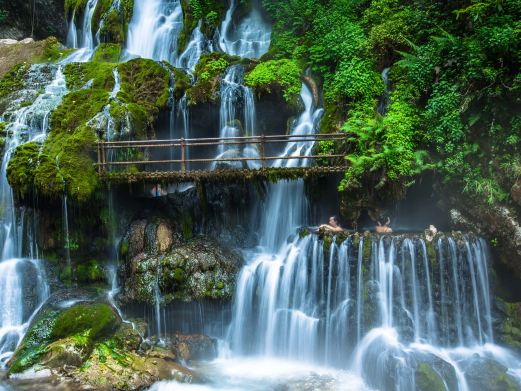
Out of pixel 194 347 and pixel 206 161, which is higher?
pixel 206 161

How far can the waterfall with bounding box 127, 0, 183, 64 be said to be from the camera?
16.8 metres

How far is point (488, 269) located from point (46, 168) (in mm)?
10453

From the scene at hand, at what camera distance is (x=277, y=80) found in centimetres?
1254

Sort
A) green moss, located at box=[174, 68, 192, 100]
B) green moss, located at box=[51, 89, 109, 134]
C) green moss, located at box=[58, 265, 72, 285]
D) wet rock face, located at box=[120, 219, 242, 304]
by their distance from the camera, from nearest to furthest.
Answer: wet rock face, located at box=[120, 219, 242, 304], green moss, located at box=[58, 265, 72, 285], green moss, located at box=[51, 89, 109, 134], green moss, located at box=[174, 68, 192, 100]

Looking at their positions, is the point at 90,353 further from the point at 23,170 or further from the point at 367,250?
the point at 367,250

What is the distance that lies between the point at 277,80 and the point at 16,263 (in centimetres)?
870

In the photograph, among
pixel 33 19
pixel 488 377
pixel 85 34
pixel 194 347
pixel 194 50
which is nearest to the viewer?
pixel 488 377

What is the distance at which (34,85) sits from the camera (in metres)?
14.1

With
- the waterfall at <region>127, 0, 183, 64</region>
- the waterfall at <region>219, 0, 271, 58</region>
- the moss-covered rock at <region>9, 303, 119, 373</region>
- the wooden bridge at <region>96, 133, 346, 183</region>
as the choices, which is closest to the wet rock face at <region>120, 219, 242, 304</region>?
the moss-covered rock at <region>9, 303, 119, 373</region>

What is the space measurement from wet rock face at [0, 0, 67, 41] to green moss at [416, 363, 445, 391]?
22592mm

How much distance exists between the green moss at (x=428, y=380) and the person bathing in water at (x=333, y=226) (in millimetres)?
3389

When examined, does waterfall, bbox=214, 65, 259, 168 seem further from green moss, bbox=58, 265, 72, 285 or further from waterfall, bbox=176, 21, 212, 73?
green moss, bbox=58, 265, 72, 285

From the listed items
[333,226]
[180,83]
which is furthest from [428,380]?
[180,83]

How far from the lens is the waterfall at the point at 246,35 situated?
16.3 m
